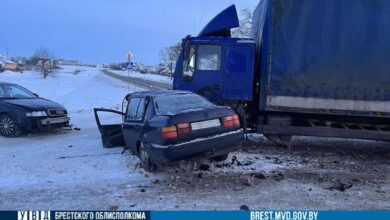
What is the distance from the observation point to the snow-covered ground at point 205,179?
5894mm

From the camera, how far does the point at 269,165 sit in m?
8.09

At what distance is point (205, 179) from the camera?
7039 millimetres

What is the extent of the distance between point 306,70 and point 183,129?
3.47 metres

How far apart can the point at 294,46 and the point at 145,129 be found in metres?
3.71

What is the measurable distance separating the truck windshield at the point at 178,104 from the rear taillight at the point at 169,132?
16.1 inches

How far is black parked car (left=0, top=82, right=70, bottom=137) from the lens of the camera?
12125 mm

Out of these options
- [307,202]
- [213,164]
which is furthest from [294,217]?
[213,164]

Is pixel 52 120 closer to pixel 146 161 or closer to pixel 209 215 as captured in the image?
pixel 146 161

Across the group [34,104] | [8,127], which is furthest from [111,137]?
[8,127]

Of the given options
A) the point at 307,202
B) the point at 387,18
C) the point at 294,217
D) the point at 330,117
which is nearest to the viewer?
the point at 294,217

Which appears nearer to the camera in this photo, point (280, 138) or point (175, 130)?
point (175, 130)

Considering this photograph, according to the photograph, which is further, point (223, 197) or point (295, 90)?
point (295, 90)

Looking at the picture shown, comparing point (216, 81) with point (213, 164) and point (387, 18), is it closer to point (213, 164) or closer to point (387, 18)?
point (213, 164)

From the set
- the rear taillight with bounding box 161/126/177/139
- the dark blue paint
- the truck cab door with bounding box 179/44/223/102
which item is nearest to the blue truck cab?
the truck cab door with bounding box 179/44/223/102
